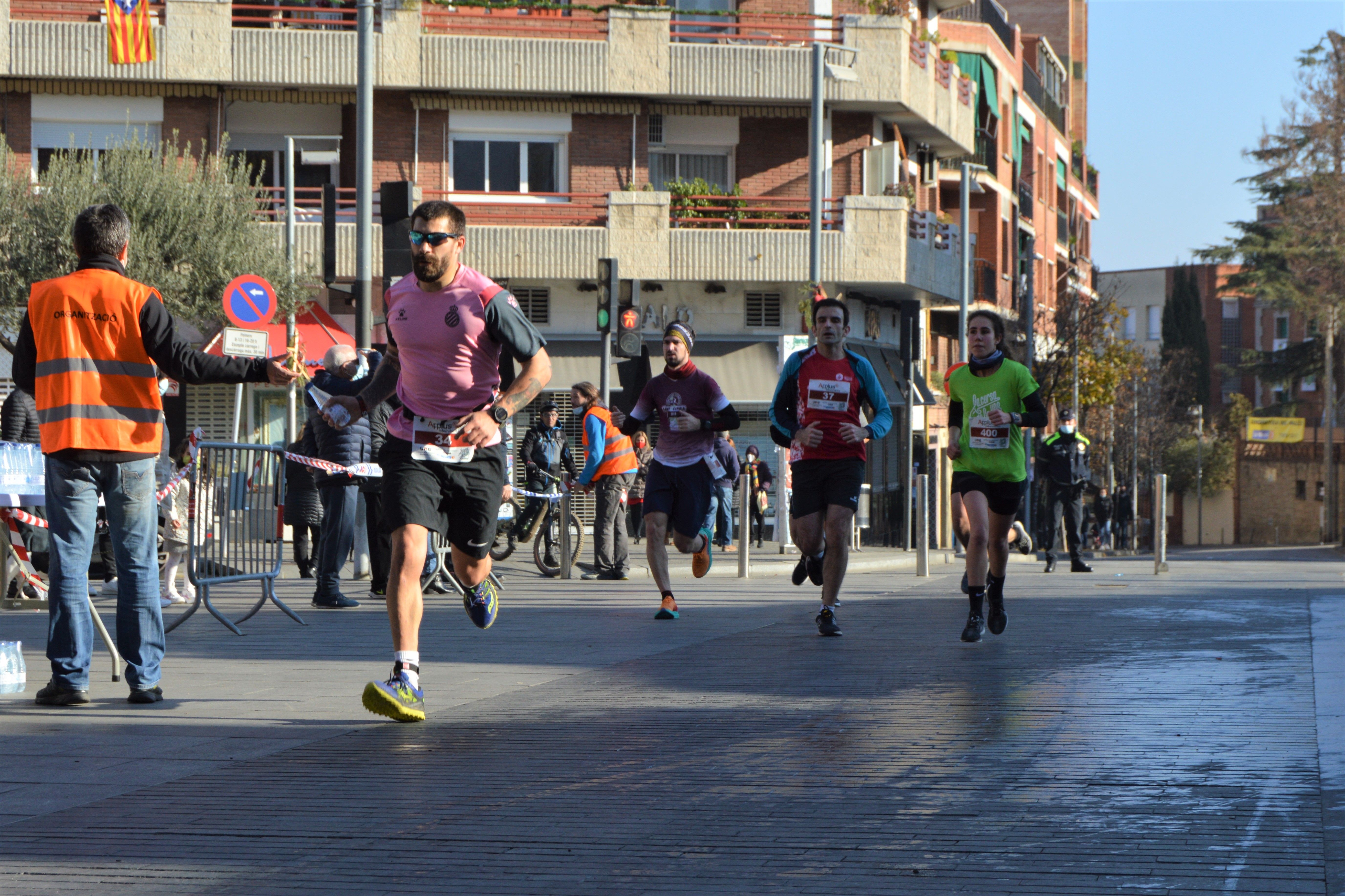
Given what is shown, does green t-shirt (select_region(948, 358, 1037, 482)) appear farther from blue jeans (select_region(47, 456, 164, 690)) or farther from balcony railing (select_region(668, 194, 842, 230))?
balcony railing (select_region(668, 194, 842, 230))

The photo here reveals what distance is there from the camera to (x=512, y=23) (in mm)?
31328

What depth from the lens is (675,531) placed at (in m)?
11.9

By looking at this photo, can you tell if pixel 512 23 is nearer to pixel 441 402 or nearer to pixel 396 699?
pixel 441 402

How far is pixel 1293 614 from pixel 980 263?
3550 centimetres

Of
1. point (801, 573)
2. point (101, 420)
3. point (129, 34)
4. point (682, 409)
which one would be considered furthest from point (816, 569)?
point (129, 34)

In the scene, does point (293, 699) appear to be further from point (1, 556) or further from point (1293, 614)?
point (1293, 614)

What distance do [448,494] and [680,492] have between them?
4752 millimetres

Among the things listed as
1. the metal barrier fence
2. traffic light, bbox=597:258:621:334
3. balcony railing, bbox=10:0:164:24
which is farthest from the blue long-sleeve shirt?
balcony railing, bbox=10:0:164:24

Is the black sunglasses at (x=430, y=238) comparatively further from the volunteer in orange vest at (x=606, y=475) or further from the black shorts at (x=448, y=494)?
the volunteer in orange vest at (x=606, y=475)

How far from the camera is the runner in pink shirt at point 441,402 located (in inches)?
267

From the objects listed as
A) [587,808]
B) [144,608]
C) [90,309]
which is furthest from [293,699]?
[587,808]

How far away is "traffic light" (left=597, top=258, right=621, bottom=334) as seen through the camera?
59.5ft

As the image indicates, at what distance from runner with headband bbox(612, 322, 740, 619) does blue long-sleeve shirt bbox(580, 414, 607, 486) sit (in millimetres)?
4116

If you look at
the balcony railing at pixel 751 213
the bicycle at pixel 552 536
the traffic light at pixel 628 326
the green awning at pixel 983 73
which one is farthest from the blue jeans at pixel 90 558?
the green awning at pixel 983 73
